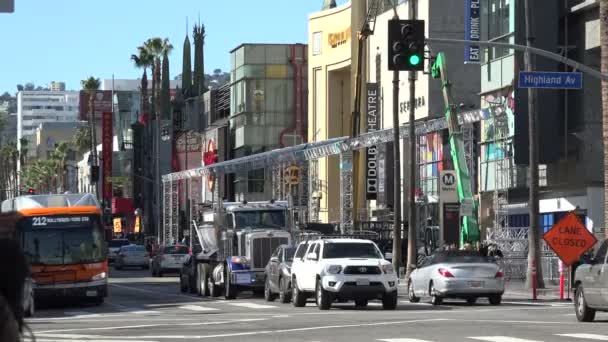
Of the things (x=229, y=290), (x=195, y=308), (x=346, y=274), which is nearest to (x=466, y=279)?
(x=346, y=274)

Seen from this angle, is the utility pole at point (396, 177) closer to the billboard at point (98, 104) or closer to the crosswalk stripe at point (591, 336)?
the crosswalk stripe at point (591, 336)

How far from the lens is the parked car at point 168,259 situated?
66.1m

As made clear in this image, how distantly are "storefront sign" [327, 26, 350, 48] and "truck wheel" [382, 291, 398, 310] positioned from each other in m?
58.0

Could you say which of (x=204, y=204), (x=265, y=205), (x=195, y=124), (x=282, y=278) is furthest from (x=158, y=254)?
(x=195, y=124)

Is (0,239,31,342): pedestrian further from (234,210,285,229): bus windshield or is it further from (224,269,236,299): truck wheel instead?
(234,210,285,229): bus windshield

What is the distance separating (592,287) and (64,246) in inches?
650

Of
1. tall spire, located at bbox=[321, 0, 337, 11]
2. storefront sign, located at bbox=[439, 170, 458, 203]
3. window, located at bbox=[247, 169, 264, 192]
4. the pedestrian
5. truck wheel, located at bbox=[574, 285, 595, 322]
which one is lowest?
truck wheel, located at bbox=[574, 285, 595, 322]

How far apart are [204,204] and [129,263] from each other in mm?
37221

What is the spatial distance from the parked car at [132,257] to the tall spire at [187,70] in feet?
155

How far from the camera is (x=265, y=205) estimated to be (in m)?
41.4

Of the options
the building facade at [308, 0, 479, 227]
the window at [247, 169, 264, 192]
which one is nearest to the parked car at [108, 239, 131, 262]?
the building facade at [308, 0, 479, 227]

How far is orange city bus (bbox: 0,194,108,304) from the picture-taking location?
36.2 meters

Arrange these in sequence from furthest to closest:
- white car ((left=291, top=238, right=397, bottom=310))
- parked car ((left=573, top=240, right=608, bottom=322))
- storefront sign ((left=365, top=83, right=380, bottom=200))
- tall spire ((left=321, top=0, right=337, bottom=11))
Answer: tall spire ((left=321, top=0, right=337, bottom=11)) < storefront sign ((left=365, top=83, right=380, bottom=200)) < white car ((left=291, top=238, right=397, bottom=310)) < parked car ((left=573, top=240, right=608, bottom=322))

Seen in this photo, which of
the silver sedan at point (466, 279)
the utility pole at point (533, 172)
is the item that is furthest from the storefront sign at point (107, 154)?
the silver sedan at point (466, 279)
